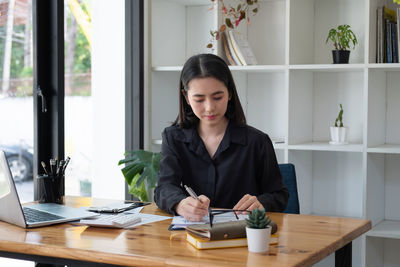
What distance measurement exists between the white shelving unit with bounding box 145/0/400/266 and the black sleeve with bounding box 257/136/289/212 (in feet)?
2.91

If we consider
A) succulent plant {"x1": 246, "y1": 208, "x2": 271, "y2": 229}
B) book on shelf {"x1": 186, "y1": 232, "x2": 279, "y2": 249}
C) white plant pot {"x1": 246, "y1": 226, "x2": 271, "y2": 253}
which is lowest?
book on shelf {"x1": 186, "y1": 232, "x2": 279, "y2": 249}

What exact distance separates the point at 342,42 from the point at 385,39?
0.74ft

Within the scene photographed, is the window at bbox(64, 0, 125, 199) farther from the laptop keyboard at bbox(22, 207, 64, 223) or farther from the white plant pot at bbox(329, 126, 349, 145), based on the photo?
the laptop keyboard at bbox(22, 207, 64, 223)

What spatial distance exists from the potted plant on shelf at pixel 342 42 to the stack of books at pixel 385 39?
0.48 ft

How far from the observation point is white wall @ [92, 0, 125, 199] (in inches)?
143

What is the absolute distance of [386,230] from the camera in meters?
3.12

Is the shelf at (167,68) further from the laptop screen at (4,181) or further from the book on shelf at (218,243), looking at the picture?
the book on shelf at (218,243)

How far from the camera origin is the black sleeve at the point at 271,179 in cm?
222

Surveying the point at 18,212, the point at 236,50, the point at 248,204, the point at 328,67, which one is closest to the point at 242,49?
the point at 236,50

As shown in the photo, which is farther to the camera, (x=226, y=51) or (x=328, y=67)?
(x=226, y=51)

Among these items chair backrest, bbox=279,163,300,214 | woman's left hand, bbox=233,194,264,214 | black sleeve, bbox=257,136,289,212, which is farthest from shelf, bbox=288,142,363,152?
woman's left hand, bbox=233,194,264,214

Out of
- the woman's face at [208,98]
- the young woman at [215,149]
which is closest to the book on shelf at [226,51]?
the young woman at [215,149]

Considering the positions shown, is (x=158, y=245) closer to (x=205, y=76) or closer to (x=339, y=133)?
(x=205, y=76)

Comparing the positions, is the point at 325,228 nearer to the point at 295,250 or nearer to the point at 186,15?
the point at 295,250
